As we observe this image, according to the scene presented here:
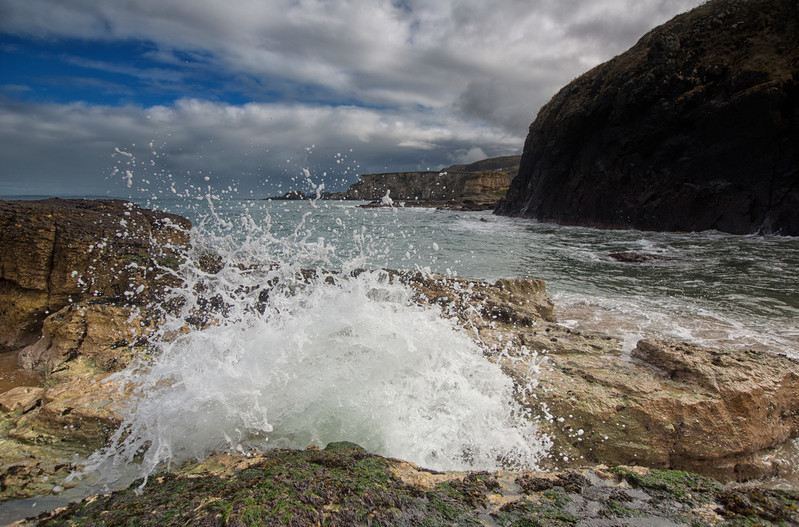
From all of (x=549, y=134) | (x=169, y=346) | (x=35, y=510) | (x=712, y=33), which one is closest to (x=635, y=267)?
(x=169, y=346)

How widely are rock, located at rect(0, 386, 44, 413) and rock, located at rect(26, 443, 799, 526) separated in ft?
6.35

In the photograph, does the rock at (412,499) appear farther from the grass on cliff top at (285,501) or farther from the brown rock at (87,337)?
the brown rock at (87,337)

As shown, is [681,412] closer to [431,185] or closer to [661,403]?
[661,403]

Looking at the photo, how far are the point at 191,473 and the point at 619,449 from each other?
3310 mm

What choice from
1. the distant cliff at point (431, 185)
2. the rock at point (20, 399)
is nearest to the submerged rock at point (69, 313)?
the rock at point (20, 399)

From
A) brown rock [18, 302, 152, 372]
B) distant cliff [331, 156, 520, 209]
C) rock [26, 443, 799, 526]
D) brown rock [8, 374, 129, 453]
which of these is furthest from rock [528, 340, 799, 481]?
distant cliff [331, 156, 520, 209]

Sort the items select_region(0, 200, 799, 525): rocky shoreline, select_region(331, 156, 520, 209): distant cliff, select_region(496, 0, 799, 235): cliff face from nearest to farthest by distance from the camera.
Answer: select_region(0, 200, 799, 525): rocky shoreline < select_region(496, 0, 799, 235): cliff face < select_region(331, 156, 520, 209): distant cliff

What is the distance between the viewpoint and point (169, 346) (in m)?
4.19

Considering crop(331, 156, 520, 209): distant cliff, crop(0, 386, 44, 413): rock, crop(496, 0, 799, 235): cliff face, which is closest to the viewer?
crop(0, 386, 44, 413): rock

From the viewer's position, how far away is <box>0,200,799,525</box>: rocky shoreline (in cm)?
201

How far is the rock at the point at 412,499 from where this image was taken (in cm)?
181

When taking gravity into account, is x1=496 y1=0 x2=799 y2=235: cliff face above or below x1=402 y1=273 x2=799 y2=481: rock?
above

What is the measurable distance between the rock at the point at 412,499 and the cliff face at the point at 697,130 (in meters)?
23.5

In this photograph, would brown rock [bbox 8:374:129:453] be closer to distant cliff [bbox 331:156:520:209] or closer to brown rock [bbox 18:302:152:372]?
brown rock [bbox 18:302:152:372]
